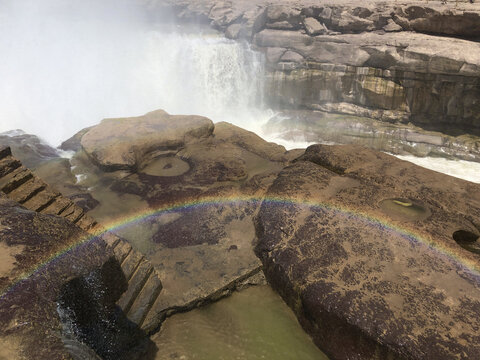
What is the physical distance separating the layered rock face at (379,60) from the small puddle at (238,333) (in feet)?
26.0

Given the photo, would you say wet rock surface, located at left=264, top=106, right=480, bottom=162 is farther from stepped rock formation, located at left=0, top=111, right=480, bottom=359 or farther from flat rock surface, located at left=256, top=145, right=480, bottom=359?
flat rock surface, located at left=256, top=145, right=480, bottom=359

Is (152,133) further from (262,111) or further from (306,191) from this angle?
(262,111)

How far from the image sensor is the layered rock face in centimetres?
859

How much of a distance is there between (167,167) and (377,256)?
3776 millimetres

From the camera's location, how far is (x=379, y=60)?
9172 millimetres

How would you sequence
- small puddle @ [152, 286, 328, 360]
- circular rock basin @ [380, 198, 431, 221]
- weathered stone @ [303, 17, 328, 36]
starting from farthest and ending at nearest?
weathered stone @ [303, 17, 328, 36], circular rock basin @ [380, 198, 431, 221], small puddle @ [152, 286, 328, 360]

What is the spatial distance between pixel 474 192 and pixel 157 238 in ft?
12.5

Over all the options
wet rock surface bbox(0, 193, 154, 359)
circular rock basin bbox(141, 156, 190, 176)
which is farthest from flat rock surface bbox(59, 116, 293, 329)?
wet rock surface bbox(0, 193, 154, 359)

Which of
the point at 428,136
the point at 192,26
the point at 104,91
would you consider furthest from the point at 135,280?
the point at 192,26

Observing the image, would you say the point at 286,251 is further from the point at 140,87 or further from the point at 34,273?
the point at 140,87

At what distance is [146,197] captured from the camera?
489cm

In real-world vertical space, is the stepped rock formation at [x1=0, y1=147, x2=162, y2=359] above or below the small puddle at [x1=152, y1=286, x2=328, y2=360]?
above

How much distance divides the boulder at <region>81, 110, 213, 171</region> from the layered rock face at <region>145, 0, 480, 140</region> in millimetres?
4839

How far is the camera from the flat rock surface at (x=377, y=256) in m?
2.50
